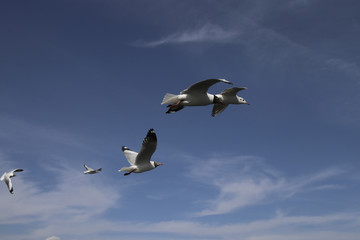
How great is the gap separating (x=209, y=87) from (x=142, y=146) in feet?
25.7

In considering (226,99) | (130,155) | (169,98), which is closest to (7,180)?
(130,155)

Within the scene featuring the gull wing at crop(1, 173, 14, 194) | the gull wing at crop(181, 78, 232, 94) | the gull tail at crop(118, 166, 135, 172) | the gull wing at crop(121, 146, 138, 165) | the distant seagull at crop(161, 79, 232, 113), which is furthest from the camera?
the gull wing at crop(1, 173, 14, 194)

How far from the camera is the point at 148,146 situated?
95.6ft

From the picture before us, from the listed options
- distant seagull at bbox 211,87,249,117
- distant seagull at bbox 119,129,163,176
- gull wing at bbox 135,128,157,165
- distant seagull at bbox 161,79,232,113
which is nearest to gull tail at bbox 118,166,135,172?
distant seagull at bbox 119,129,163,176

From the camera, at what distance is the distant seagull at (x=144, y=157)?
28.9m

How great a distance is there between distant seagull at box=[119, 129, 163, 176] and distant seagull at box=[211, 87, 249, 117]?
6220mm

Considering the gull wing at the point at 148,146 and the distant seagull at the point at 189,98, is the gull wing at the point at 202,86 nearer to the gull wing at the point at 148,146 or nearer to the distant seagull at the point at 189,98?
the distant seagull at the point at 189,98

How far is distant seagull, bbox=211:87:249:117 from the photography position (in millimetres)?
28672

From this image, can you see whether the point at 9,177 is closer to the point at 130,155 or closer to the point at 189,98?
the point at 130,155

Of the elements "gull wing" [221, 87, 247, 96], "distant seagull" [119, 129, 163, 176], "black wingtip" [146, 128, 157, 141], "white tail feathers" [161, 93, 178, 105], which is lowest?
"distant seagull" [119, 129, 163, 176]

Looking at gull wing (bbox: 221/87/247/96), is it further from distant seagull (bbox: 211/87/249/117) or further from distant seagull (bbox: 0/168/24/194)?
distant seagull (bbox: 0/168/24/194)

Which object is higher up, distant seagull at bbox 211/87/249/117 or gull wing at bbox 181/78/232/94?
distant seagull at bbox 211/87/249/117

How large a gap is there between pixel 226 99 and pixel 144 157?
342 inches

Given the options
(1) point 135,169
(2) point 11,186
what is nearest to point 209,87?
(1) point 135,169
